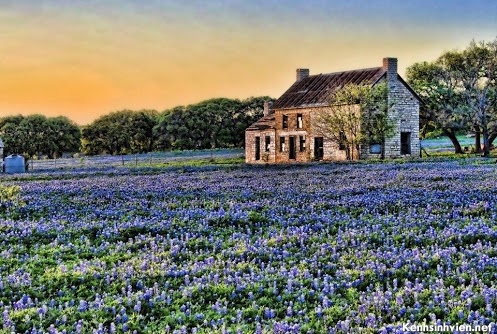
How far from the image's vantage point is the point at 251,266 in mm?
7047

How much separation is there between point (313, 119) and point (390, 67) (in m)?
8.66

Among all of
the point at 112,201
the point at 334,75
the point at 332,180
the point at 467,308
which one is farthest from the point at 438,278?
the point at 334,75

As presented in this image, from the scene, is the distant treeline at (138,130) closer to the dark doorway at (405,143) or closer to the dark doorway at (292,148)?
the dark doorway at (292,148)

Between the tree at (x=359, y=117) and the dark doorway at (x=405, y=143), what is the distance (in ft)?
12.0

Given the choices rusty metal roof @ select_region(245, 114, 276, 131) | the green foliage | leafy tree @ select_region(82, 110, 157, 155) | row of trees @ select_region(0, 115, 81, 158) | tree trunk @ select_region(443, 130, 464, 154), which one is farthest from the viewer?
leafy tree @ select_region(82, 110, 157, 155)

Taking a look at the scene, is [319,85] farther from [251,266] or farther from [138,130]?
[251,266]

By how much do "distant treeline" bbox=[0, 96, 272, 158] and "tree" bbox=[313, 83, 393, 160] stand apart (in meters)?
47.4

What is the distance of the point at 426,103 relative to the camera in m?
60.3

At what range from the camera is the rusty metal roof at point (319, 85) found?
53.3 metres

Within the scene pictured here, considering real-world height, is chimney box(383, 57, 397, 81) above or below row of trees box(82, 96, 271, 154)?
above

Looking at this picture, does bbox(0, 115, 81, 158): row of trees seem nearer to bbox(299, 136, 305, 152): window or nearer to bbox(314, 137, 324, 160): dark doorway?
bbox(299, 136, 305, 152): window

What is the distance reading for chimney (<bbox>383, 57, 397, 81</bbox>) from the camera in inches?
2051

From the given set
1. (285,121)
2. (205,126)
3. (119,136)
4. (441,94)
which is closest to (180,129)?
(205,126)

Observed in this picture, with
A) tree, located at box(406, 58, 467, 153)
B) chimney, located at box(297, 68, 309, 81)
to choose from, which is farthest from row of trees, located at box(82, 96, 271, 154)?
tree, located at box(406, 58, 467, 153)
